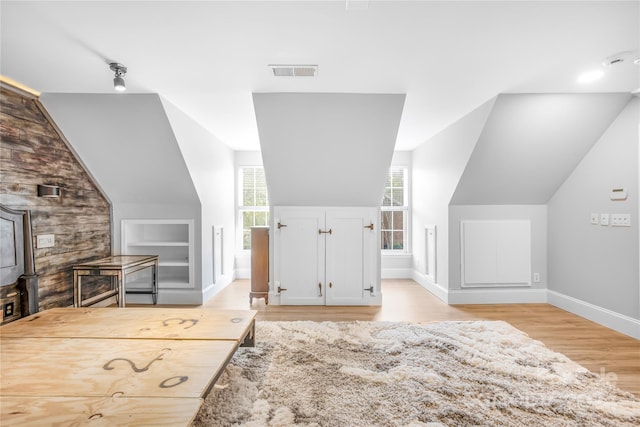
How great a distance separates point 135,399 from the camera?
3.86 ft

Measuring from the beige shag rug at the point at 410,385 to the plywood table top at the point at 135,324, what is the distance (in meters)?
0.39

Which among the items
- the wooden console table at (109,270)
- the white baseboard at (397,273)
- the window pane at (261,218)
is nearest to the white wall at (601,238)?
the white baseboard at (397,273)

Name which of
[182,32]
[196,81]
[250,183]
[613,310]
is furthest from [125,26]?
[613,310]

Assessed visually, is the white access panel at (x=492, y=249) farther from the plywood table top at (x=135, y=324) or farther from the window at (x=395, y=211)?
the plywood table top at (x=135, y=324)

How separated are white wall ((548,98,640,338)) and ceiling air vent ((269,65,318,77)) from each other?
2.98 m

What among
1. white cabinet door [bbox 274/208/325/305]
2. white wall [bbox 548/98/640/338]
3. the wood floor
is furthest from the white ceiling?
the wood floor

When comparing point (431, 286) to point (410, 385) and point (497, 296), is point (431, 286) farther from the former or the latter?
point (410, 385)

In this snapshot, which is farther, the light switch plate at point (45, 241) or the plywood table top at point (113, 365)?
the light switch plate at point (45, 241)

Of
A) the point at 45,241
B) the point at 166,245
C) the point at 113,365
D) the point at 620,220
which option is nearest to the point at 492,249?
the point at 620,220

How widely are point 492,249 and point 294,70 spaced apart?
313 cm

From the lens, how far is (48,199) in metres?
2.88

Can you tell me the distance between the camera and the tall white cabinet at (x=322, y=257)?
3729mm

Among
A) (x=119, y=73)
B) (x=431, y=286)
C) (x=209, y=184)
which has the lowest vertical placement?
(x=431, y=286)

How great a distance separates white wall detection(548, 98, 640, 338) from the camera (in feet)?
9.16
